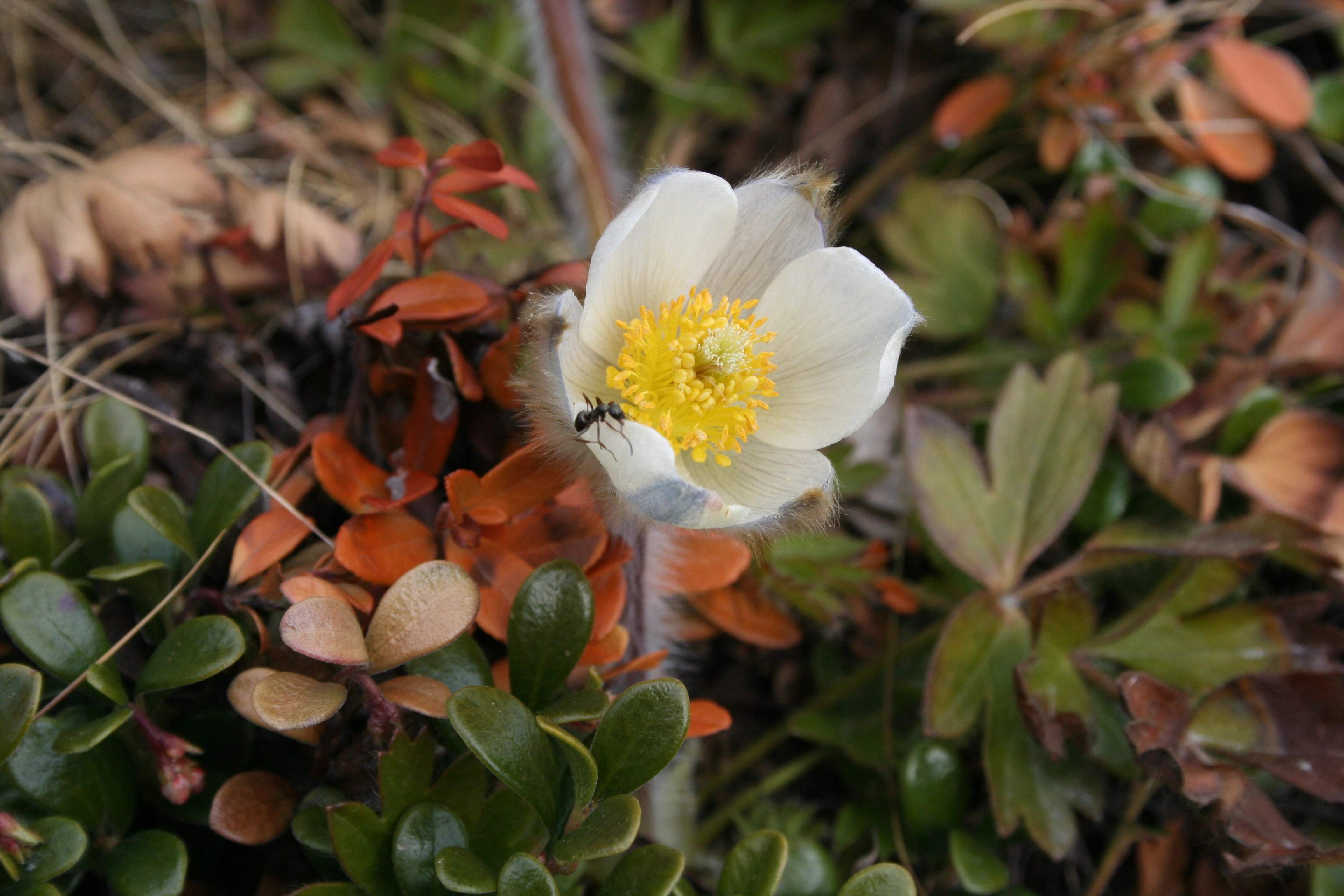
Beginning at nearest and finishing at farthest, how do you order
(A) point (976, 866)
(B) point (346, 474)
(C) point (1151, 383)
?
(B) point (346, 474)
(A) point (976, 866)
(C) point (1151, 383)

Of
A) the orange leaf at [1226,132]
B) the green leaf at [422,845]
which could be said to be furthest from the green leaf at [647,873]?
the orange leaf at [1226,132]

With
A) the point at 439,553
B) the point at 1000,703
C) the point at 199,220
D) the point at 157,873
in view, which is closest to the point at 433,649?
the point at 439,553

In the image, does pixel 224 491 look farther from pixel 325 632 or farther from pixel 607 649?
pixel 607 649

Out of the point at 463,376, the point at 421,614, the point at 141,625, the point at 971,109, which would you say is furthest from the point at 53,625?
the point at 971,109

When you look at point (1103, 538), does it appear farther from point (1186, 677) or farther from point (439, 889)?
point (439, 889)

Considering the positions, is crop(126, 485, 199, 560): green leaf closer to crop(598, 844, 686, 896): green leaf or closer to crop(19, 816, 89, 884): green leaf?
crop(19, 816, 89, 884): green leaf

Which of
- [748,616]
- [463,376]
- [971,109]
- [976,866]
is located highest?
[971,109]

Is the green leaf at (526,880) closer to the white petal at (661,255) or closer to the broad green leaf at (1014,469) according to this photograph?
the white petal at (661,255)

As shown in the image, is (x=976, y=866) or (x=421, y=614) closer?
(x=421, y=614)

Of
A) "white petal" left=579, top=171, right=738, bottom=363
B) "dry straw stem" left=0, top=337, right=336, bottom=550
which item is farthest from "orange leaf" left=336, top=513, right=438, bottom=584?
"white petal" left=579, top=171, right=738, bottom=363
